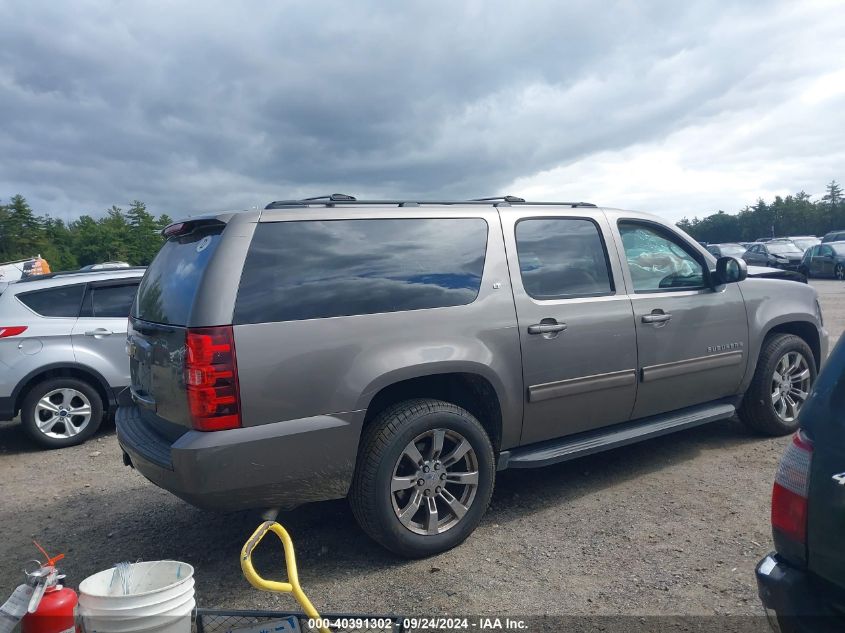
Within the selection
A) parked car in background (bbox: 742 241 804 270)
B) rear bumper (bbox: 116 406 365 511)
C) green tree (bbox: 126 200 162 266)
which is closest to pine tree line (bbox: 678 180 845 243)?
parked car in background (bbox: 742 241 804 270)

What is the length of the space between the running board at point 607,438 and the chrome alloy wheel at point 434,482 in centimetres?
33

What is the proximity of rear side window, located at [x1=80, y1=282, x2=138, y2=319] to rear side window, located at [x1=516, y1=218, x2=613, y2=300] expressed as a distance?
14.8 feet

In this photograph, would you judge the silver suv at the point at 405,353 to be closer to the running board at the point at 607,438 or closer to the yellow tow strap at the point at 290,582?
the running board at the point at 607,438

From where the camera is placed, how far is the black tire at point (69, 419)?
20.6 feet

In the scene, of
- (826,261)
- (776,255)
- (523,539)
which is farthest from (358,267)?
(776,255)

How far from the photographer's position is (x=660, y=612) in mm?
2945

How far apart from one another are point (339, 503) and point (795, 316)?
153 inches

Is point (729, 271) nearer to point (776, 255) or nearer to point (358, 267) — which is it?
point (358, 267)

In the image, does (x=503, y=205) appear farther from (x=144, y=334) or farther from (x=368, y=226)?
(x=144, y=334)

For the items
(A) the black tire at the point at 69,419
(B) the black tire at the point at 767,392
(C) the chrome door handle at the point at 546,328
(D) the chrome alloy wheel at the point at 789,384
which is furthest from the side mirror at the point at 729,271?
(A) the black tire at the point at 69,419

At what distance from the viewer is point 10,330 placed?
626cm

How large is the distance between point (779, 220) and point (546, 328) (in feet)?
249

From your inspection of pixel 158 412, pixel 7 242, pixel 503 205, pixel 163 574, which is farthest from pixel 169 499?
pixel 7 242

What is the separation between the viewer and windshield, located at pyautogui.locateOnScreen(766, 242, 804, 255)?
28.7 metres
